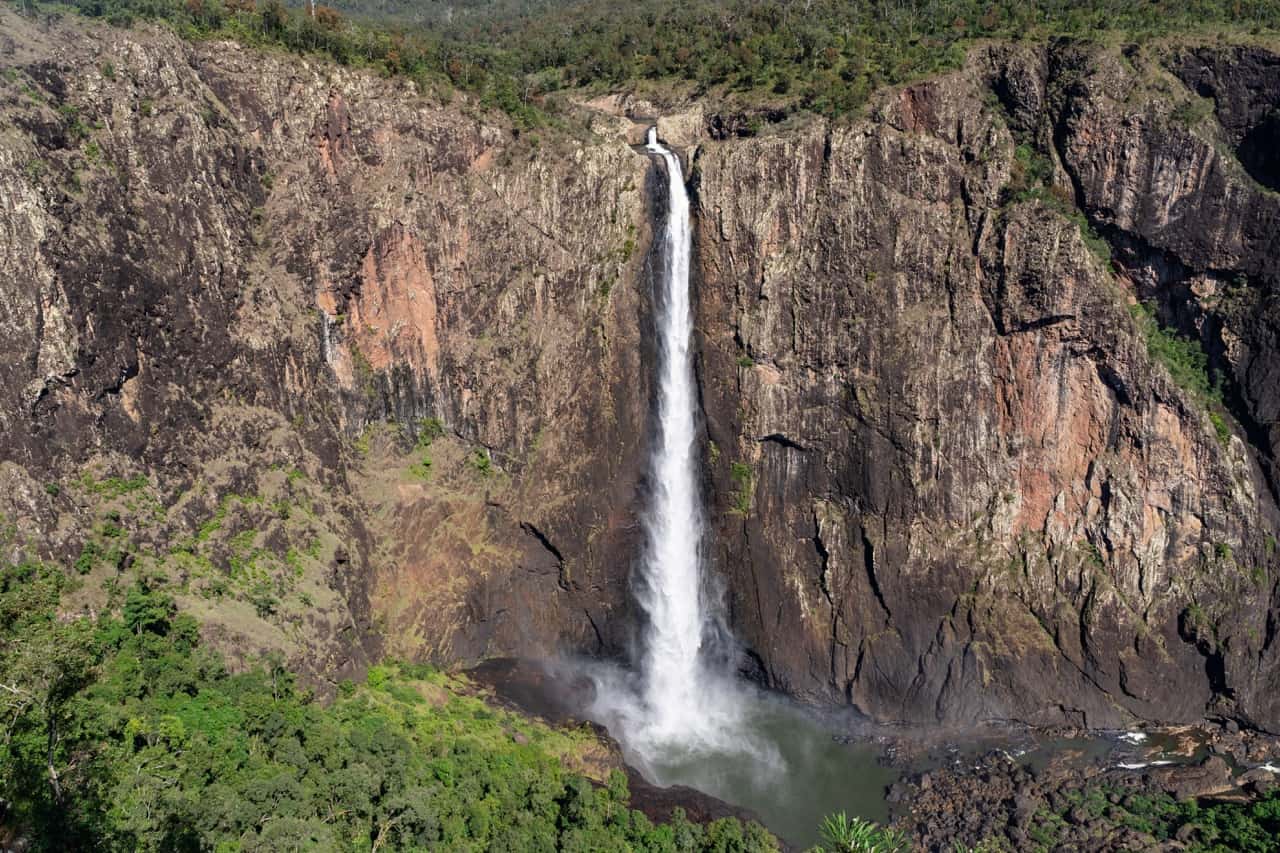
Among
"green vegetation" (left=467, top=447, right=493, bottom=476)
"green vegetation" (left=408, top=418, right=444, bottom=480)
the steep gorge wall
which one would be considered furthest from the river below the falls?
"green vegetation" (left=408, top=418, right=444, bottom=480)

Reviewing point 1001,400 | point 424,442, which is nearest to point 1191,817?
point 1001,400

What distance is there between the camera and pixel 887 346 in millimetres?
37906

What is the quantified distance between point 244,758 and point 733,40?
128 ft

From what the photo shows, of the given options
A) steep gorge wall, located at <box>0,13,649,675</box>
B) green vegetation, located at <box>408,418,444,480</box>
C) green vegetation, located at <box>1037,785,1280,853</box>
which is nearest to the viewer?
steep gorge wall, located at <box>0,13,649,675</box>

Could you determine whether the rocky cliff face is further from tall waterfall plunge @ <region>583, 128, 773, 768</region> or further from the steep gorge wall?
tall waterfall plunge @ <region>583, 128, 773, 768</region>

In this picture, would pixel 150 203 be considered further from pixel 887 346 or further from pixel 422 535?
pixel 887 346

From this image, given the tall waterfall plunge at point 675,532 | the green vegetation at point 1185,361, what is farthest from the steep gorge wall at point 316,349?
the green vegetation at point 1185,361

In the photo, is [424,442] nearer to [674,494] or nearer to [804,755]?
[674,494]

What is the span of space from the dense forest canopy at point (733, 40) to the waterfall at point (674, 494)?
726 centimetres

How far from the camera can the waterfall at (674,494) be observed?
131 ft

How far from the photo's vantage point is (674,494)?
40.4 m

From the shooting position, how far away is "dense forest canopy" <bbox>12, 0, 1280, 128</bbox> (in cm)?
3691

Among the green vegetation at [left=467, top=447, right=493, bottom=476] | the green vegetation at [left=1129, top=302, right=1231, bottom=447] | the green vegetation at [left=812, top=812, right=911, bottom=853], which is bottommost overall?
the green vegetation at [left=812, top=812, right=911, bottom=853]

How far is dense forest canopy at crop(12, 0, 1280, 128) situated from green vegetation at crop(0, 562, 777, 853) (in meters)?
20.8
